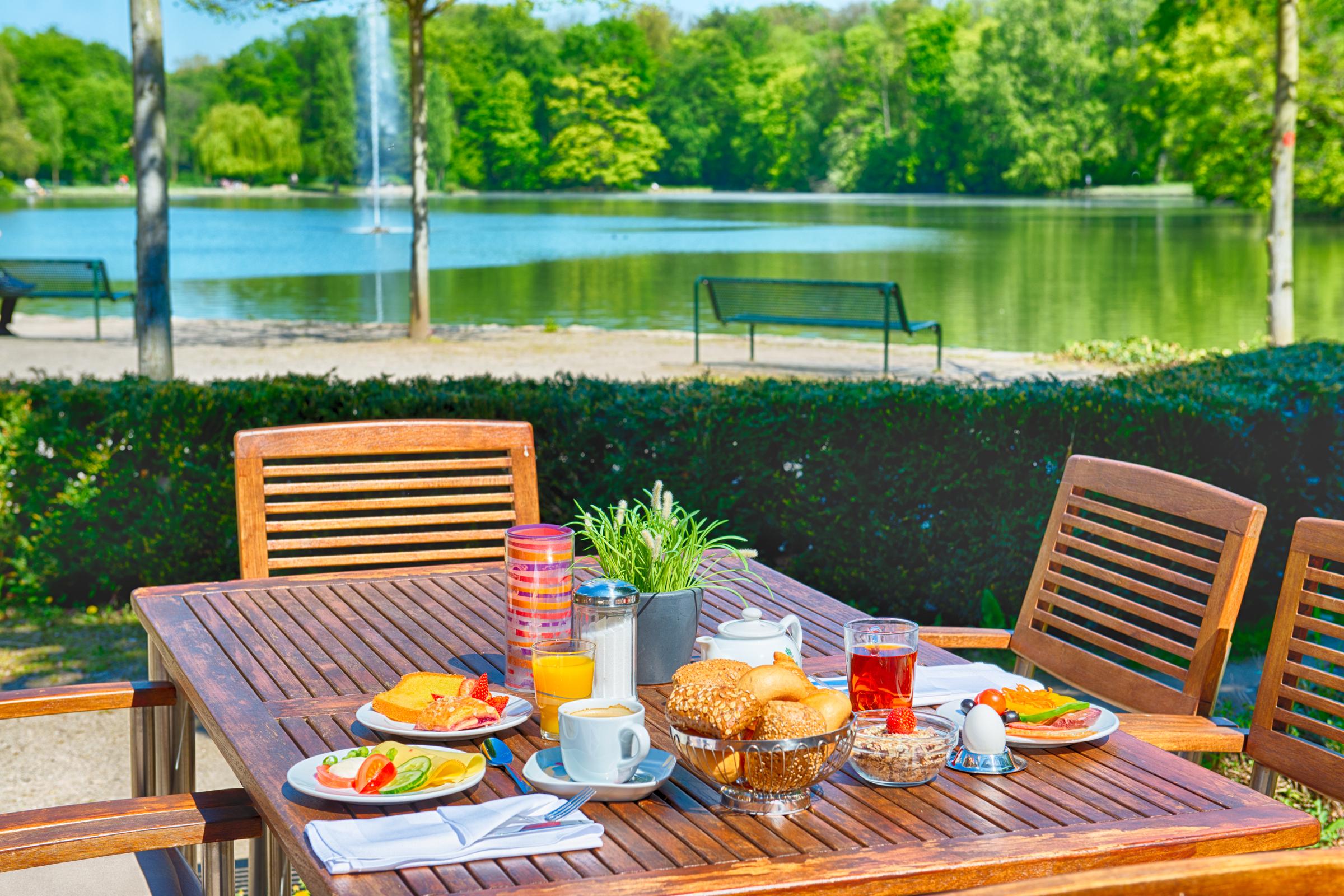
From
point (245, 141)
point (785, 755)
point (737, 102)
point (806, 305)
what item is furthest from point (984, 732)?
point (737, 102)

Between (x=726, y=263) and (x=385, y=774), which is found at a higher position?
(x=726, y=263)

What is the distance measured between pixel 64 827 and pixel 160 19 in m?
6.22

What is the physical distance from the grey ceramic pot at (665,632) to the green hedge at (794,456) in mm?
2714

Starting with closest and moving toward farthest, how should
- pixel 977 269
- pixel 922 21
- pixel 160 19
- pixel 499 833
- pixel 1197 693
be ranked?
pixel 499 833
pixel 1197 693
pixel 160 19
pixel 977 269
pixel 922 21

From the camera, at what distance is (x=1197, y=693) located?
251cm

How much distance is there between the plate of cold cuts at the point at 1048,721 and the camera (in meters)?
1.82

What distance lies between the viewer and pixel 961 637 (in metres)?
2.70

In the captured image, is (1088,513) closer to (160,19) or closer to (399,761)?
(399,761)

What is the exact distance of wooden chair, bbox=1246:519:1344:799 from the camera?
2.27 meters

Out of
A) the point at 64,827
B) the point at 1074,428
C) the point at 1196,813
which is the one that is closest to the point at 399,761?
the point at 64,827

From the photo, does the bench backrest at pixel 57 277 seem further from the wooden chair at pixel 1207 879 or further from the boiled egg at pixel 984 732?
the wooden chair at pixel 1207 879

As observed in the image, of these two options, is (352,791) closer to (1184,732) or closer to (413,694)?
(413,694)

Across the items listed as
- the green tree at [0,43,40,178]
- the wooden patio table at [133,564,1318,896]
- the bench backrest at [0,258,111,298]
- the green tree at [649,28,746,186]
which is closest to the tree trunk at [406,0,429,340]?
the bench backrest at [0,258,111,298]

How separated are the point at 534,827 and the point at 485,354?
1115 centimetres
